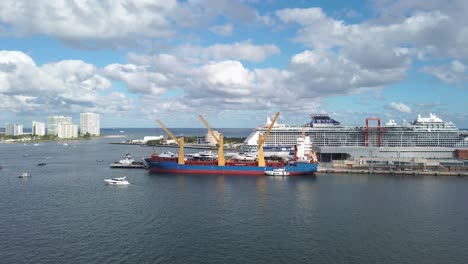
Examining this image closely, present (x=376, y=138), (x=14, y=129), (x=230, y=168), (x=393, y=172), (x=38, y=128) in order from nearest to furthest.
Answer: (x=393, y=172), (x=230, y=168), (x=376, y=138), (x=38, y=128), (x=14, y=129)

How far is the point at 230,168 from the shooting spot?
44.0 metres

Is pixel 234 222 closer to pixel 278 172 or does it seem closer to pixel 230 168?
pixel 278 172

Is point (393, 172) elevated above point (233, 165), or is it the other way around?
point (233, 165)

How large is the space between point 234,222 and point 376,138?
41.5 metres

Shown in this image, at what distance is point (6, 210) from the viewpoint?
24.8m

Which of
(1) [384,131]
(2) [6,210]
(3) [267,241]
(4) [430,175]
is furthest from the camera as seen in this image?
(1) [384,131]

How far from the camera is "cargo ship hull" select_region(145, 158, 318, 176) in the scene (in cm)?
4306

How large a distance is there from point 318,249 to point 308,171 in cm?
2586

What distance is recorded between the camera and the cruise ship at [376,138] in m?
51.8

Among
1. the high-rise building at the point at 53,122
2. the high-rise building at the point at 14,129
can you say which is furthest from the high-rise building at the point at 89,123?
the high-rise building at the point at 14,129

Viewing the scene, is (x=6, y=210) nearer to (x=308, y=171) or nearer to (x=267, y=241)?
(x=267, y=241)

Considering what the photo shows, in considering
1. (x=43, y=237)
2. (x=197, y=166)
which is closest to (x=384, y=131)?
(x=197, y=166)

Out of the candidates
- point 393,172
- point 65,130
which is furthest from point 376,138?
point 65,130

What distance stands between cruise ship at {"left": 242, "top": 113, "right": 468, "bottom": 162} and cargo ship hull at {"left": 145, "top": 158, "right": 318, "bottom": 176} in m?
11.1
